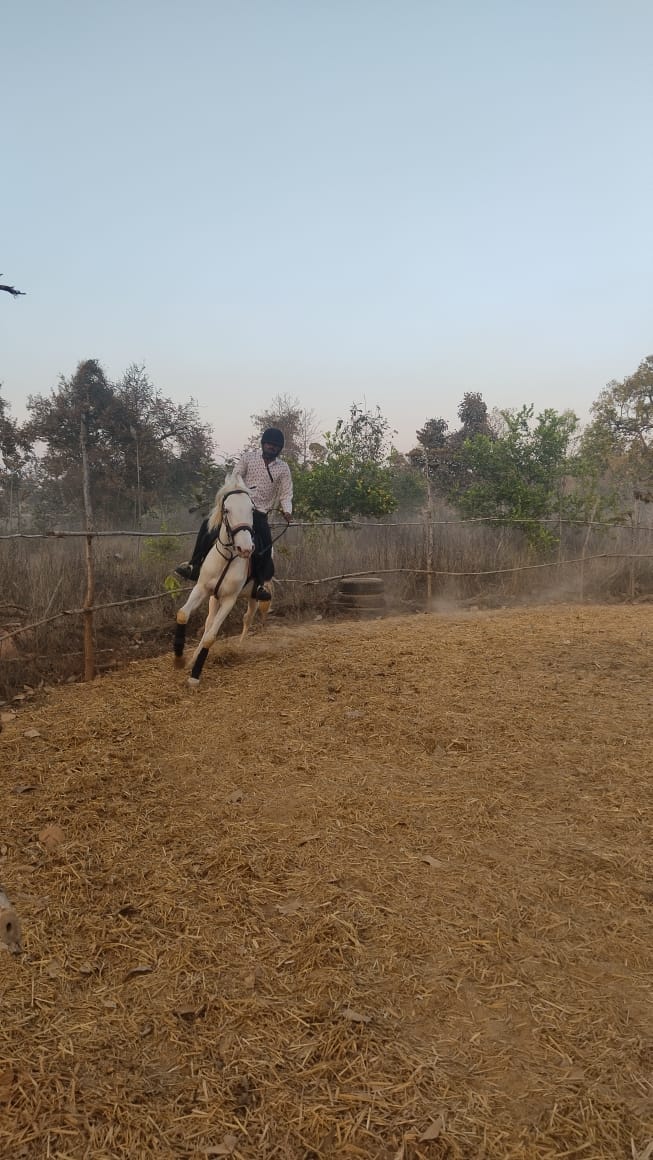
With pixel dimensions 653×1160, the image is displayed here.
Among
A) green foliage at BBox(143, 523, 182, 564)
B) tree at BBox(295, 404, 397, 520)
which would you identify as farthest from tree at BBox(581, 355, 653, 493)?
green foliage at BBox(143, 523, 182, 564)

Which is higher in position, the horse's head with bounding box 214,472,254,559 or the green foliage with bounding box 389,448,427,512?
the green foliage with bounding box 389,448,427,512

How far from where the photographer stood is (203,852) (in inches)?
104

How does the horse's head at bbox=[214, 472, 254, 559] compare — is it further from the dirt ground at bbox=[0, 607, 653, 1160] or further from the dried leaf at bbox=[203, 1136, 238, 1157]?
the dried leaf at bbox=[203, 1136, 238, 1157]

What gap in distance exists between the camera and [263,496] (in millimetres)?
6031

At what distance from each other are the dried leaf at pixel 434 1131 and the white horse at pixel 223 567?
377 centimetres

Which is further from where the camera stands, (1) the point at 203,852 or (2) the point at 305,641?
(2) the point at 305,641

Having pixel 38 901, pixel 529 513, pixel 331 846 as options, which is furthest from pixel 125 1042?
pixel 529 513

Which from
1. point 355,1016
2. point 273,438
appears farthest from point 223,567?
point 355,1016

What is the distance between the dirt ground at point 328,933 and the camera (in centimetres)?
147

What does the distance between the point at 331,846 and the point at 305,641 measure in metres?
4.01

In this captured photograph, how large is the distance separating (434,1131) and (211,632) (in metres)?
3.96

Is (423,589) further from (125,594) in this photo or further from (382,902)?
(382,902)

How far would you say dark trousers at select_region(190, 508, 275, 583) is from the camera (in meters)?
5.47

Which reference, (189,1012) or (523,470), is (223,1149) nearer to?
(189,1012)
